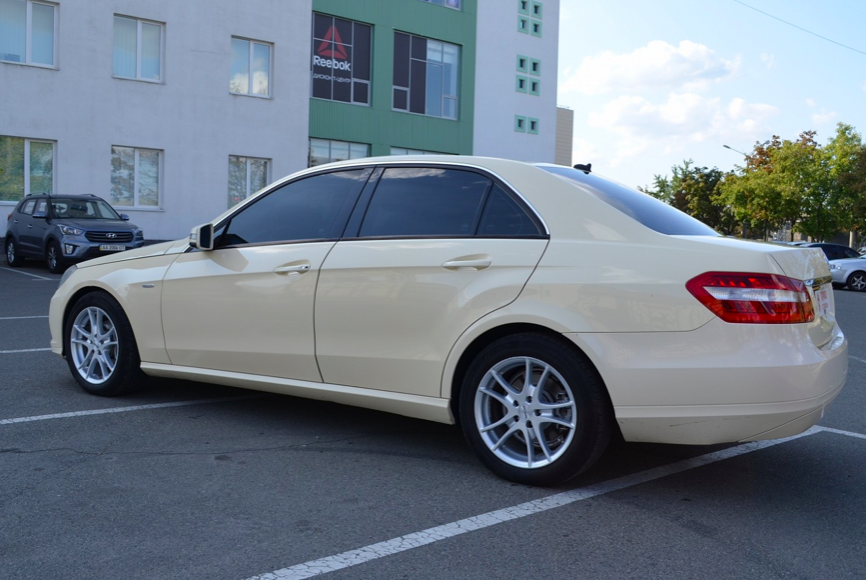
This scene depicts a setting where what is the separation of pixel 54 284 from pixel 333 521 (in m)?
13.4

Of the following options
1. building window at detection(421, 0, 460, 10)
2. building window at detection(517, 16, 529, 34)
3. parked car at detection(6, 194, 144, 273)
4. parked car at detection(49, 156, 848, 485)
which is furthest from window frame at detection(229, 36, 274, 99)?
parked car at detection(49, 156, 848, 485)

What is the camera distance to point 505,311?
4.12m

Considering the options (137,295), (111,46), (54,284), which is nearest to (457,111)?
(111,46)

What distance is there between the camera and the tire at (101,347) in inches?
229

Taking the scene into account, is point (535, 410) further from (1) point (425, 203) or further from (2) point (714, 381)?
(1) point (425, 203)

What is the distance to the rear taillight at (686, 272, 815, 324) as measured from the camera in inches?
146

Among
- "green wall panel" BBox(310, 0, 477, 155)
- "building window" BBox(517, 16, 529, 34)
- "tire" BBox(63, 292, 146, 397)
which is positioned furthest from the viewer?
"building window" BBox(517, 16, 529, 34)

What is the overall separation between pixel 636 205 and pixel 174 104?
2318 cm

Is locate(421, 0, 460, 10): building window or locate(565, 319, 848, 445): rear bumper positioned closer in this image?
locate(565, 319, 848, 445): rear bumper

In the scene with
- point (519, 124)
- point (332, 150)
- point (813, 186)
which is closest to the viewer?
point (332, 150)

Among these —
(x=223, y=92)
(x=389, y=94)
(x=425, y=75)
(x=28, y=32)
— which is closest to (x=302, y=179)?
(x=28, y=32)

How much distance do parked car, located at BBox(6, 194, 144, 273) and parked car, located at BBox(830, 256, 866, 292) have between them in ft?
65.4

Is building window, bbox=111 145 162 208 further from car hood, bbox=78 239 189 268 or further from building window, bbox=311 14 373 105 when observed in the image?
car hood, bbox=78 239 189 268

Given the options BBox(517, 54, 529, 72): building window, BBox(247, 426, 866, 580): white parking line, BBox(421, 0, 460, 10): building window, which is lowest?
BBox(247, 426, 866, 580): white parking line
